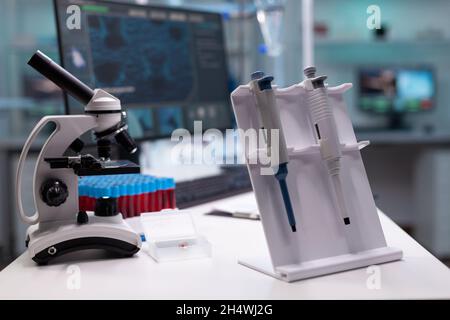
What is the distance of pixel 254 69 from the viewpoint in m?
2.37

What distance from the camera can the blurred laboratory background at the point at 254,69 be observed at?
149cm

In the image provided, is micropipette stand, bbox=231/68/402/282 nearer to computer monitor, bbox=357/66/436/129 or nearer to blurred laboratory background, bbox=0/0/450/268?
blurred laboratory background, bbox=0/0/450/268

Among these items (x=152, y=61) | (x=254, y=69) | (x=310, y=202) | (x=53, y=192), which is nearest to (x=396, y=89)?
(x=254, y=69)

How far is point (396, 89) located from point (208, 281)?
11.9 feet

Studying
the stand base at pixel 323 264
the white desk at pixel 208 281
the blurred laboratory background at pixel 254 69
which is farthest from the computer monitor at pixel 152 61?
the stand base at pixel 323 264

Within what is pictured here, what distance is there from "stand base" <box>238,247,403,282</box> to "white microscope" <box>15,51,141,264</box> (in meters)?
0.23

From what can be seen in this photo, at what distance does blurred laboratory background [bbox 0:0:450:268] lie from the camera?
149 centimetres

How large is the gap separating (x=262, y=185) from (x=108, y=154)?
11.8 inches

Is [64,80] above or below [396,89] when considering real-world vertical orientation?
above

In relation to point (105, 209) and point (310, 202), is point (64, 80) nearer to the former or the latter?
point (105, 209)

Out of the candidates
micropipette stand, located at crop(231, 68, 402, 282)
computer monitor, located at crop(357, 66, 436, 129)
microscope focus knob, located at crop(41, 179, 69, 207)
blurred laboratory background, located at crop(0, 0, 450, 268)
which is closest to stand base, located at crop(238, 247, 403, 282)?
micropipette stand, located at crop(231, 68, 402, 282)

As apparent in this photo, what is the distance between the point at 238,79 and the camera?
2.43m

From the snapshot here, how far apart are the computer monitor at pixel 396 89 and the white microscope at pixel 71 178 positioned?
3.45m
